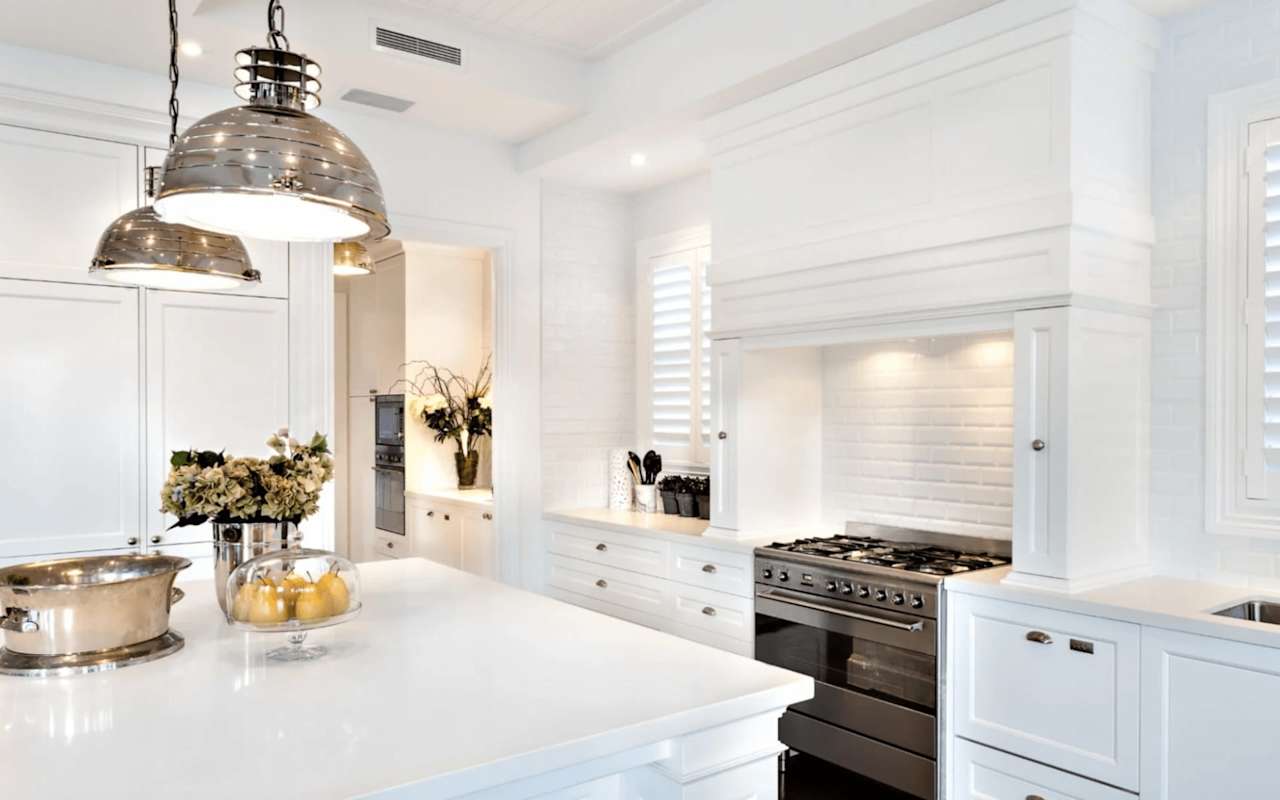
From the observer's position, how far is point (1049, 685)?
271 centimetres

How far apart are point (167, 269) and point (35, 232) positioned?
1892 mm

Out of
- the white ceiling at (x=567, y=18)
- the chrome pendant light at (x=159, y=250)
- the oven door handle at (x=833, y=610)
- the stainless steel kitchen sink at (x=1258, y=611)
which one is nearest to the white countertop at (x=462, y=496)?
the oven door handle at (x=833, y=610)

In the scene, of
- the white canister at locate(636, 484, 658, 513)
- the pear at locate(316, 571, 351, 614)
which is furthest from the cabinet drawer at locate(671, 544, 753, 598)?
the pear at locate(316, 571, 351, 614)

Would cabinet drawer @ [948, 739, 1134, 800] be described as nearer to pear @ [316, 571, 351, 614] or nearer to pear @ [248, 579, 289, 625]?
pear @ [316, 571, 351, 614]

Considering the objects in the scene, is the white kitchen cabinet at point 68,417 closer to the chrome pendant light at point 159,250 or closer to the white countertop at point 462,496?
the chrome pendant light at point 159,250

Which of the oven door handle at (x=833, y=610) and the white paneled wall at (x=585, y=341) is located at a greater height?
the white paneled wall at (x=585, y=341)

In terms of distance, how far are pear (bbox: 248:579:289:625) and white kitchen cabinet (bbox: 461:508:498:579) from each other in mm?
3125

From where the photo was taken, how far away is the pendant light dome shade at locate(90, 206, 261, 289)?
2.22 metres

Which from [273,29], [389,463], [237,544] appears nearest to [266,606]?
[237,544]

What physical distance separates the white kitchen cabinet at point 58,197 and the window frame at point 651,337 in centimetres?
265

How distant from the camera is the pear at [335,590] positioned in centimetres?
193

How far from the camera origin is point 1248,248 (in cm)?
287

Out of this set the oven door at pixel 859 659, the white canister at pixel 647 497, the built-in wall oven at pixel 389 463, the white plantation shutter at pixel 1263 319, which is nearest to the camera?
the white plantation shutter at pixel 1263 319

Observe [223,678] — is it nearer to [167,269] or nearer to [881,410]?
[167,269]
